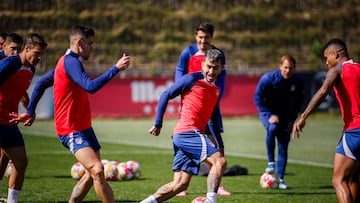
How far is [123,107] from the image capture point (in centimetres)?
3394

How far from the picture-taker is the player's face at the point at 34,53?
384 inches

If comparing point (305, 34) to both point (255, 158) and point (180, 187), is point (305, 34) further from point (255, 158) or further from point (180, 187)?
point (180, 187)

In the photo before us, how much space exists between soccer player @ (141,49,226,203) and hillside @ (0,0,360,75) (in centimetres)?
3124

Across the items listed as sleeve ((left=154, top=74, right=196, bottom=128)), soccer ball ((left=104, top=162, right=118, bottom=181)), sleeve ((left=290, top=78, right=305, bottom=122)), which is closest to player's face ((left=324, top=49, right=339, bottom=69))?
sleeve ((left=154, top=74, right=196, bottom=128))

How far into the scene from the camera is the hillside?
45219 mm

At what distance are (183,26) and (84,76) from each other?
Result: 4231 cm

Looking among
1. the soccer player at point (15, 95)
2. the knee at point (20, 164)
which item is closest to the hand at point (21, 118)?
the soccer player at point (15, 95)

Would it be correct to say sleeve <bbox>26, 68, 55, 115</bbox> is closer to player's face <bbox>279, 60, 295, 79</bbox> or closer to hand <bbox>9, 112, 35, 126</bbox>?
hand <bbox>9, 112, 35, 126</bbox>

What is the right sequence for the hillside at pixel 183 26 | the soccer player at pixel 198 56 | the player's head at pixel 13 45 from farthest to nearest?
the hillside at pixel 183 26 → the soccer player at pixel 198 56 → the player's head at pixel 13 45

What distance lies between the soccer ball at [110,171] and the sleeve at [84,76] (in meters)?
5.25

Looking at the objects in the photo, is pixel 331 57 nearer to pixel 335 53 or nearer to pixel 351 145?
pixel 335 53

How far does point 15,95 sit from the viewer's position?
10.3m

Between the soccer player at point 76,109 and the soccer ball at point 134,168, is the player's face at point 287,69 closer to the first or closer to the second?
the soccer ball at point 134,168

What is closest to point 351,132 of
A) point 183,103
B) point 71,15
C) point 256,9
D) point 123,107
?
point 183,103
